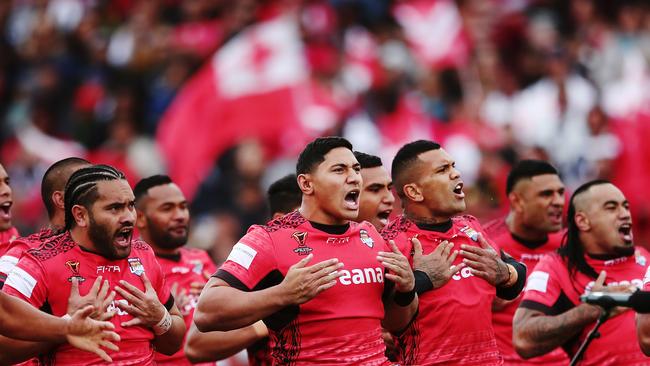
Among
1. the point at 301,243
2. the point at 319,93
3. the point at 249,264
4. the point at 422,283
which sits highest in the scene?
the point at 319,93

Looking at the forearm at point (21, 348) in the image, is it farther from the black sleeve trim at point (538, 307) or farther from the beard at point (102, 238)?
the black sleeve trim at point (538, 307)

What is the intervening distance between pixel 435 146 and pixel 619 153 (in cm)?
715

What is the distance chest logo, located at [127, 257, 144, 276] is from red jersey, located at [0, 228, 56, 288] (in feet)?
2.57

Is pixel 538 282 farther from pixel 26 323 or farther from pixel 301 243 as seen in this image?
pixel 26 323

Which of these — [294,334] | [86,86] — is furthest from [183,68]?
[294,334]

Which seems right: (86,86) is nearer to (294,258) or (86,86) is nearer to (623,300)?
(294,258)

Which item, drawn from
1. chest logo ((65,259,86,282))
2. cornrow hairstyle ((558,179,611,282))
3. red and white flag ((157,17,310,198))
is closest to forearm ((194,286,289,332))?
chest logo ((65,259,86,282))

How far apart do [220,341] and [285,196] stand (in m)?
1.57

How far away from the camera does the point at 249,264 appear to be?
8.73m

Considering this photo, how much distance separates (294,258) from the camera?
8.83 metres

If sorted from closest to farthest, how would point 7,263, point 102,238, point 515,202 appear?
point 102,238 < point 7,263 < point 515,202

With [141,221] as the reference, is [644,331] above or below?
below

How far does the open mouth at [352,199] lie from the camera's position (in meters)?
9.11

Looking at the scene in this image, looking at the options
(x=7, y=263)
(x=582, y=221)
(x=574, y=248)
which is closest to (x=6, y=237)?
(x=7, y=263)
